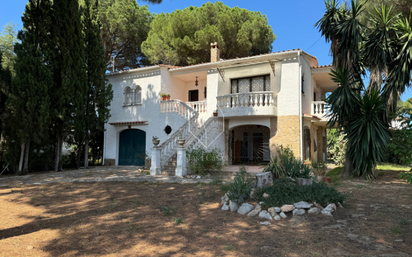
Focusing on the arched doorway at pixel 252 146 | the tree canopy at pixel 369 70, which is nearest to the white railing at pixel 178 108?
the arched doorway at pixel 252 146

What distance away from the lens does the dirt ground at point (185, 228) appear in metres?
3.82

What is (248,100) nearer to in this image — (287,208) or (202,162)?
(202,162)

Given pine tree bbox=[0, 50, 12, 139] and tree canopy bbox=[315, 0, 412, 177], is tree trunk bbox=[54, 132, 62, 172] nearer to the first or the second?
pine tree bbox=[0, 50, 12, 139]

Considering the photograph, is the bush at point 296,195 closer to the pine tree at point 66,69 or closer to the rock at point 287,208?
the rock at point 287,208

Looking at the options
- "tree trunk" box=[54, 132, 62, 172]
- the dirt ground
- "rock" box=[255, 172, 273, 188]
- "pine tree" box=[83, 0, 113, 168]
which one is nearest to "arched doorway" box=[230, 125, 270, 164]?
"pine tree" box=[83, 0, 113, 168]

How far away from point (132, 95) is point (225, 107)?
7.13 meters

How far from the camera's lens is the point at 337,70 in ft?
32.8

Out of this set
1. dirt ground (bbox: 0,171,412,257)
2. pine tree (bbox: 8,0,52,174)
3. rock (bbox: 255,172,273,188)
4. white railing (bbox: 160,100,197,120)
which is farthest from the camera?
white railing (bbox: 160,100,197,120)

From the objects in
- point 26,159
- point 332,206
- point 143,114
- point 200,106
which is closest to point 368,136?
point 332,206

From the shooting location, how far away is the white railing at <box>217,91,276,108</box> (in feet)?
42.8

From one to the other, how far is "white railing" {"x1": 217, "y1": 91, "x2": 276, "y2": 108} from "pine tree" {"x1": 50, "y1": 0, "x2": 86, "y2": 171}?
7597 mm

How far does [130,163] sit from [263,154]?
30.5ft

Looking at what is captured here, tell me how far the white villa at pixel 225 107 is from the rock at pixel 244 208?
251 inches

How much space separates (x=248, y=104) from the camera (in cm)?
1333
